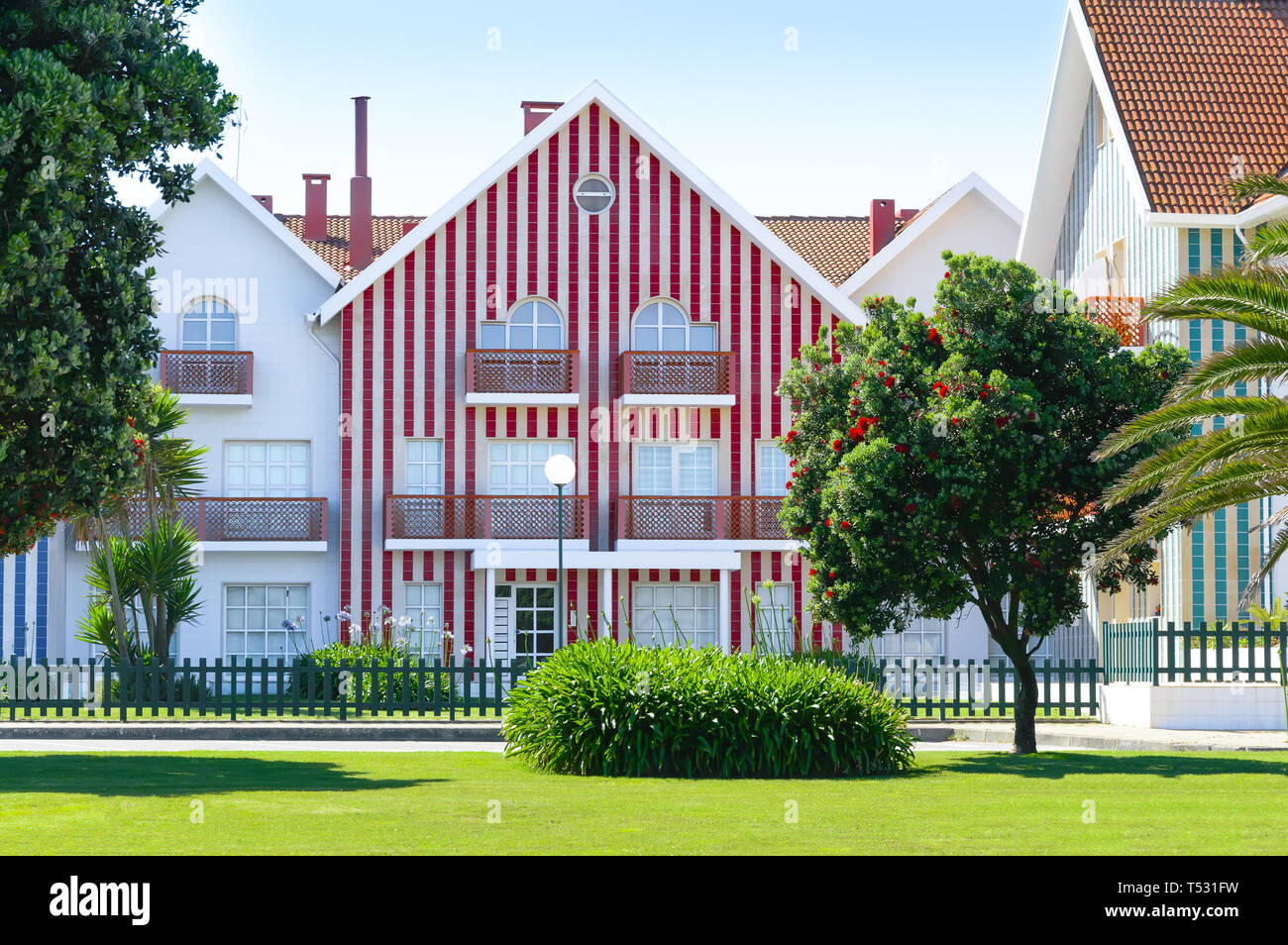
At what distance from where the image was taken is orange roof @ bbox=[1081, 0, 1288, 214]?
2792 centimetres

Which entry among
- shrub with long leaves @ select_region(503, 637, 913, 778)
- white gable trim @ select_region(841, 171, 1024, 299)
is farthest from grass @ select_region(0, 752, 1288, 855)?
white gable trim @ select_region(841, 171, 1024, 299)

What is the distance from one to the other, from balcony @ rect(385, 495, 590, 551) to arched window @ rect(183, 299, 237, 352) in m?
5.03

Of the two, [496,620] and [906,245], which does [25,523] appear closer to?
[496,620]

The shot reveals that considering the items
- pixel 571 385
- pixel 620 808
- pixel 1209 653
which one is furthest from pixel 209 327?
pixel 620 808

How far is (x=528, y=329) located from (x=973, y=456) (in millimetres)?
20571

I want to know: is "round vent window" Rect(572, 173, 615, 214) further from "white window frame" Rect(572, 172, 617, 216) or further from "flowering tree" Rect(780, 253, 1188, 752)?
"flowering tree" Rect(780, 253, 1188, 752)

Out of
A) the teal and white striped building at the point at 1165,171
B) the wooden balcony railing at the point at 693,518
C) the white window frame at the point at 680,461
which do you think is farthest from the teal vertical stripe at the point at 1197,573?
the white window frame at the point at 680,461

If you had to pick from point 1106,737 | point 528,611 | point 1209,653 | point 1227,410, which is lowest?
point 1106,737

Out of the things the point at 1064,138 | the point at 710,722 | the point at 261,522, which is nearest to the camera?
the point at 710,722

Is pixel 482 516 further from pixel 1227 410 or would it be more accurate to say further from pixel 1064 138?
pixel 1227 410

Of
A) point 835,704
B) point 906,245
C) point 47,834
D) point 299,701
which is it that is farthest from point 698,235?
point 47,834

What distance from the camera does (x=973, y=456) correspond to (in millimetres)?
17719

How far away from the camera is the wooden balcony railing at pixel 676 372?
3662 centimetres

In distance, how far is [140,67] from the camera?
57.8ft
